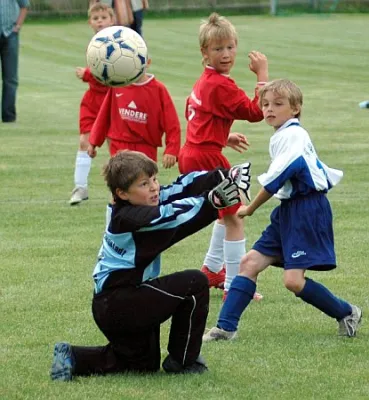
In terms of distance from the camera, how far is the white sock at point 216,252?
779cm

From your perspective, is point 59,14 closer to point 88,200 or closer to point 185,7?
point 185,7

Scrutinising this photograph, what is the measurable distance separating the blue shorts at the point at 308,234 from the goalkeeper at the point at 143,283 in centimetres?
77

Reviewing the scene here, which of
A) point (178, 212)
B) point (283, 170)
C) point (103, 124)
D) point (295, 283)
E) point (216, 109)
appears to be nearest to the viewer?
point (178, 212)

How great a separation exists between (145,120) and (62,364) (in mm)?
3366

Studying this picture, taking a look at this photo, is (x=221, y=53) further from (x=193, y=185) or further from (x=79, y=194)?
(x=79, y=194)

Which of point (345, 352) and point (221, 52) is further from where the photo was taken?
point (221, 52)

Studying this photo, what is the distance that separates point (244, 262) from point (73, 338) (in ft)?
3.47

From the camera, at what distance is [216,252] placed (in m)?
7.86

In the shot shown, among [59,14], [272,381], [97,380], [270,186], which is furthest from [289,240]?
[59,14]

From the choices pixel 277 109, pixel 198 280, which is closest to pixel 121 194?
pixel 198 280

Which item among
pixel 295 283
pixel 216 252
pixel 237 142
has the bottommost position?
pixel 216 252

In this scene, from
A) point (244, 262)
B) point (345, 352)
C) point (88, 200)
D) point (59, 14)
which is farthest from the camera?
point (59, 14)

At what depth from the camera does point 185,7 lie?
43.5 meters

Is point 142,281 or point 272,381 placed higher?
point 142,281
